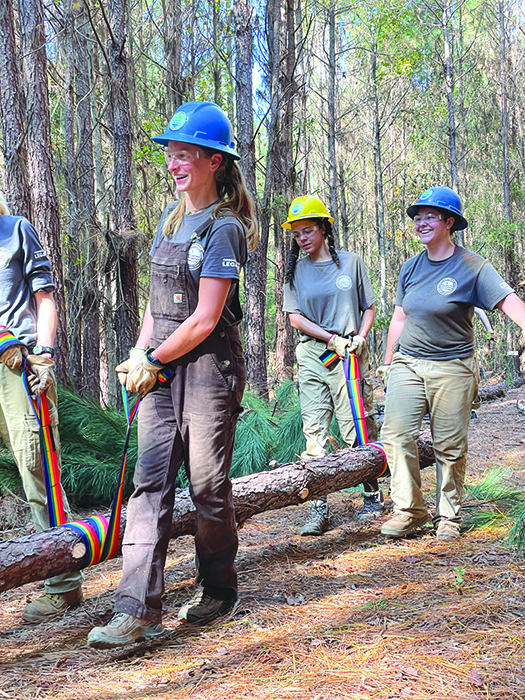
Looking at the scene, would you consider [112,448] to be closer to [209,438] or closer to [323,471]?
[323,471]

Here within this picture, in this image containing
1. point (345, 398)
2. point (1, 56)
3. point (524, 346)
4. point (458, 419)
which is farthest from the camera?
point (524, 346)

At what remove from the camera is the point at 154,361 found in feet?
9.12

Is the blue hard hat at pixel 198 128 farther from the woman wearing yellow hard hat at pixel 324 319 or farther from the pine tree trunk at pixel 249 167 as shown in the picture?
the pine tree trunk at pixel 249 167

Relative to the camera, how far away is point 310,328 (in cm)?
495

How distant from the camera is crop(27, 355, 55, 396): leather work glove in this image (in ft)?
10.9

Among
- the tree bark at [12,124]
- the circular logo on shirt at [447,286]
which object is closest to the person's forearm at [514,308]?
the circular logo on shirt at [447,286]

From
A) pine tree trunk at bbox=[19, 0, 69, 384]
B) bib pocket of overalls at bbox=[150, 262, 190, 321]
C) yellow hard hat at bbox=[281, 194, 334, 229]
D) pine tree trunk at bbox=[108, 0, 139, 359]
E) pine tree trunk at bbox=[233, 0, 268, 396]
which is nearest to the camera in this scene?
bib pocket of overalls at bbox=[150, 262, 190, 321]

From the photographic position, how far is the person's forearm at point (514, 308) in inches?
147

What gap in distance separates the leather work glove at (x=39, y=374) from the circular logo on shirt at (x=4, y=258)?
0.54 meters

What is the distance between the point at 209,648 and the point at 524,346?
14.5 metres

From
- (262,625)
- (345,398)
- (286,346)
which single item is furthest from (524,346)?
(262,625)

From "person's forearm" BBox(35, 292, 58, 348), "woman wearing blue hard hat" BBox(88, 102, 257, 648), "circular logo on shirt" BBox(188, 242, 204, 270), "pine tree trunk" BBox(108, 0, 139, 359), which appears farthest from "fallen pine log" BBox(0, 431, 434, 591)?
"pine tree trunk" BBox(108, 0, 139, 359)

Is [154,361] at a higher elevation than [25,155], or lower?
lower

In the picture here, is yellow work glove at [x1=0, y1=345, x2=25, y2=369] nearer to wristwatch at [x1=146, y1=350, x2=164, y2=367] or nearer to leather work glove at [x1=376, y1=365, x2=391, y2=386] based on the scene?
wristwatch at [x1=146, y1=350, x2=164, y2=367]
